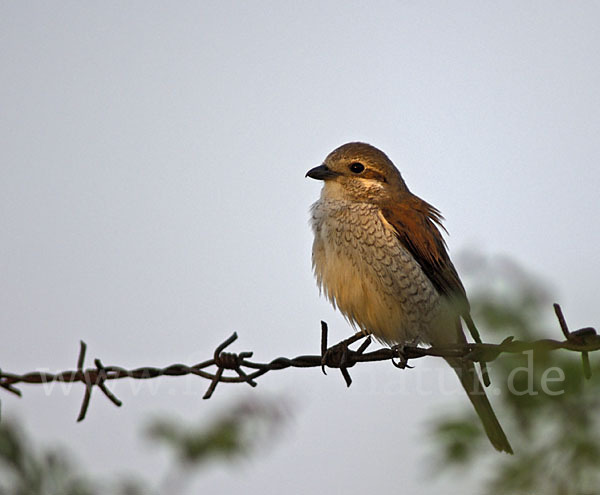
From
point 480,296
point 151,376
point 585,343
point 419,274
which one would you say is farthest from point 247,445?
point 419,274

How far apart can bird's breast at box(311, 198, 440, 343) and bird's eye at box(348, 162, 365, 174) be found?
2.13ft

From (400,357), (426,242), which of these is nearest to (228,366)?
(400,357)

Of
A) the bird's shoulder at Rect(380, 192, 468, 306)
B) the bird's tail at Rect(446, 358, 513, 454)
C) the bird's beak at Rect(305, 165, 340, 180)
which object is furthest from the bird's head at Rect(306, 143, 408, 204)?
the bird's tail at Rect(446, 358, 513, 454)

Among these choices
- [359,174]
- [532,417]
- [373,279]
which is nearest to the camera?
[532,417]

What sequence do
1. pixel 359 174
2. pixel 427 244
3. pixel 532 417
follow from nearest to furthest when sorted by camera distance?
pixel 532 417 < pixel 427 244 < pixel 359 174

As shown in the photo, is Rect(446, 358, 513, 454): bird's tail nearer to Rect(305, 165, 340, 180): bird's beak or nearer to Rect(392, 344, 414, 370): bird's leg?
Rect(392, 344, 414, 370): bird's leg

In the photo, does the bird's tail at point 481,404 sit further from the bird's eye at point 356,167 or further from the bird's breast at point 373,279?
the bird's eye at point 356,167

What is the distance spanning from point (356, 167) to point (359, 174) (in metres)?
0.08

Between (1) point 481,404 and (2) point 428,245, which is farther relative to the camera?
(2) point 428,245

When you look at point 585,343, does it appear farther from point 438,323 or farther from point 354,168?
point 354,168

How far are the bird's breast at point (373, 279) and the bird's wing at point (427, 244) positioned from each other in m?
0.06

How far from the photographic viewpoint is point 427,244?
4.82m

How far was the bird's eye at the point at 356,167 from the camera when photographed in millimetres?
5552

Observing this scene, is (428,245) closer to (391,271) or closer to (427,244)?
(427,244)
